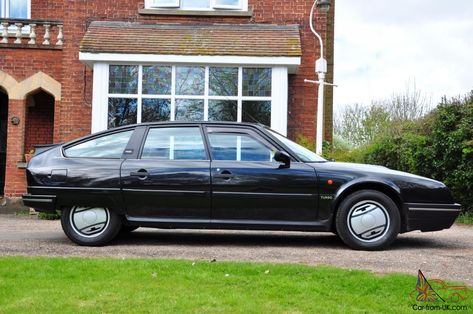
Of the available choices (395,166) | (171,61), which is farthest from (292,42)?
(395,166)

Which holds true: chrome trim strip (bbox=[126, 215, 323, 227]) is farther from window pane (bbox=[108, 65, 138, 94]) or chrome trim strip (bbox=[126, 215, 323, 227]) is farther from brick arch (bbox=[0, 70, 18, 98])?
brick arch (bbox=[0, 70, 18, 98])

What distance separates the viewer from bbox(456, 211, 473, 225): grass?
10.5 metres

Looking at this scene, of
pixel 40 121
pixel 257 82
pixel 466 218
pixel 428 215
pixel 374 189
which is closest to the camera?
pixel 428 215

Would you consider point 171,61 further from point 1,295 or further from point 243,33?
point 1,295

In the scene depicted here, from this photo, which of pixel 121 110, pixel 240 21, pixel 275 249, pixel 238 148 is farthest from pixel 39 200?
pixel 240 21

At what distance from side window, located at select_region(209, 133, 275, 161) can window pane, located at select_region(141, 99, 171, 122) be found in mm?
6633

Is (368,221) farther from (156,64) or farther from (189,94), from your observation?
(156,64)

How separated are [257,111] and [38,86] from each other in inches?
215

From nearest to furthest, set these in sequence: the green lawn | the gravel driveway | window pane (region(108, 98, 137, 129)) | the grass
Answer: the green lawn → the gravel driveway → the grass → window pane (region(108, 98, 137, 129))

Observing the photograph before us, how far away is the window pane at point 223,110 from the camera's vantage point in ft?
43.9

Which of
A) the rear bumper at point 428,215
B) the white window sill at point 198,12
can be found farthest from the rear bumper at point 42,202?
the white window sill at point 198,12

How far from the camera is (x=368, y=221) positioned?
659 cm

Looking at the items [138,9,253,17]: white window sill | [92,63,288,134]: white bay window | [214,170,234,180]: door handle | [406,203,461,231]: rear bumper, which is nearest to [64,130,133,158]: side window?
[214,170,234,180]: door handle

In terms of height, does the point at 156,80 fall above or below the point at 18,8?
below
